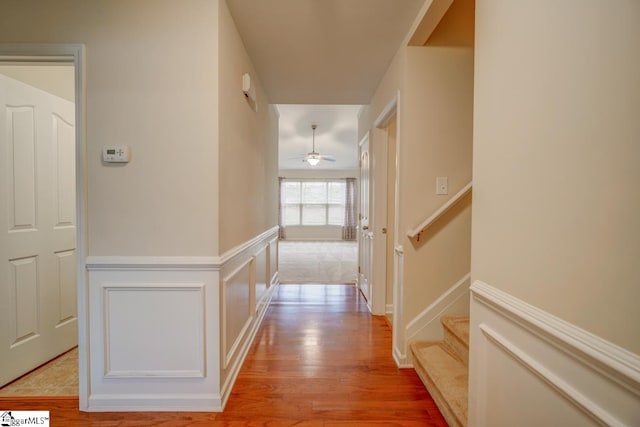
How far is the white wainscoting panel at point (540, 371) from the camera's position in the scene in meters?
0.63

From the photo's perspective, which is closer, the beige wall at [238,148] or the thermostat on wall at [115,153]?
the thermostat on wall at [115,153]

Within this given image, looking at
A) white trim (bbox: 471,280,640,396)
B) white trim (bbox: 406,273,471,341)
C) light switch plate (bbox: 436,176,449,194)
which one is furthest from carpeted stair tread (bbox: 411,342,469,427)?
light switch plate (bbox: 436,176,449,194)

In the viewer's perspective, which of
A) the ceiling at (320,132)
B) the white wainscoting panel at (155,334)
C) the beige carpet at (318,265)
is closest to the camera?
the white wainscoting panel at (155,334)

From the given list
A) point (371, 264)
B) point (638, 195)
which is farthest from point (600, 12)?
point (371, 264)

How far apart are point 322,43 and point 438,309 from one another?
215cm

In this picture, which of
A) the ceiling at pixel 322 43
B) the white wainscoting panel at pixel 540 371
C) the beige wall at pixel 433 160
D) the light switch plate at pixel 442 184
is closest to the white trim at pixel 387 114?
the beige wall at pixel 433 160

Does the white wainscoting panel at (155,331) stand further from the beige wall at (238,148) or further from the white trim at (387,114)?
the white trim at (387,114)

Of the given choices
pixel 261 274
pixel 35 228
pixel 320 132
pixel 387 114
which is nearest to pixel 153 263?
pixel 35 228

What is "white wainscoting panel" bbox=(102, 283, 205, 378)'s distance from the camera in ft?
5.16

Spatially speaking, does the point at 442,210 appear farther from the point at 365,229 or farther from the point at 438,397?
the point at 365,229

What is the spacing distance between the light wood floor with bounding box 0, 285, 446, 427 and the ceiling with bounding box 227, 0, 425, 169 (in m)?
2.40

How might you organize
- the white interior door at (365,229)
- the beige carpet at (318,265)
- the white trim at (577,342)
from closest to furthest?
the white trim at (577,342) → the white interior door at (365,229) → the beige carpet at (318,265)

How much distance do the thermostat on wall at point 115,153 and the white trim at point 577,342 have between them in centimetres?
188

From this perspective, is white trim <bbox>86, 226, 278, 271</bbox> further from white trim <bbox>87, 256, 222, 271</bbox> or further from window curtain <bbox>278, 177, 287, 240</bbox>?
window curtain <bbox>278, 177, 287, 240</bbox>
